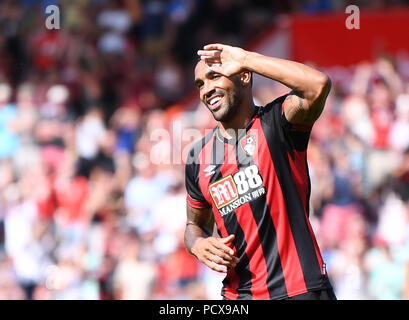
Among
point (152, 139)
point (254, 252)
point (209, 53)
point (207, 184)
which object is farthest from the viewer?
point (152, 139)

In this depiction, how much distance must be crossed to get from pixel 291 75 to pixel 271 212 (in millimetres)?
839

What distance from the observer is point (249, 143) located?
216 inches

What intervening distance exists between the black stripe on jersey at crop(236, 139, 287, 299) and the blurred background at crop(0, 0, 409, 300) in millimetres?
4343

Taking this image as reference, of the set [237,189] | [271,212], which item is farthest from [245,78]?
[271,212]

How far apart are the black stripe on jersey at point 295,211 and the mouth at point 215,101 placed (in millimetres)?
379

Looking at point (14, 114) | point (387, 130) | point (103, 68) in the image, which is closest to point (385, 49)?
point (387, 130)

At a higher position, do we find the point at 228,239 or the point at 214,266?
the point at 228,239

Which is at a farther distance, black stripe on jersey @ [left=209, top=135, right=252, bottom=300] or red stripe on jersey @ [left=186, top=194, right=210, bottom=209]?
red stripe on jersey @ [left=186, top=194, right=210, bottom=209]

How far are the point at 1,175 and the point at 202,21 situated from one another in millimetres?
4253

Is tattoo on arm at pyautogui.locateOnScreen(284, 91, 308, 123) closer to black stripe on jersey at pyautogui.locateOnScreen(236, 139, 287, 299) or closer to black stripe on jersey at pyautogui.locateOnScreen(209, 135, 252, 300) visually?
black stripe on jersey at pyautogui.locateOnScreen(236, 139, 287, 299)

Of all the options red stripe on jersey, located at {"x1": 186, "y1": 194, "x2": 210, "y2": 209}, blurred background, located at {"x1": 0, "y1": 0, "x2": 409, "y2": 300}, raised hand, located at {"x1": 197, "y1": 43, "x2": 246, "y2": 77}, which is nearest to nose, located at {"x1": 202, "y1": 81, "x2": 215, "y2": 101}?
raised hand, located at {"x1": 197, "y1": 43, "x2": 246, "y2": 77}

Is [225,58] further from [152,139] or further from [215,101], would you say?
[152,139]

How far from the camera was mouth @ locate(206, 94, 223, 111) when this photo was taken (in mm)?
5480

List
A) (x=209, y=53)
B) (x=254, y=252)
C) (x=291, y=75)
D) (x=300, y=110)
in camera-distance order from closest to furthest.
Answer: (x=291, y=75) < (x=300, y=110) < (x=209, y=53) < (x=254, y=252)
